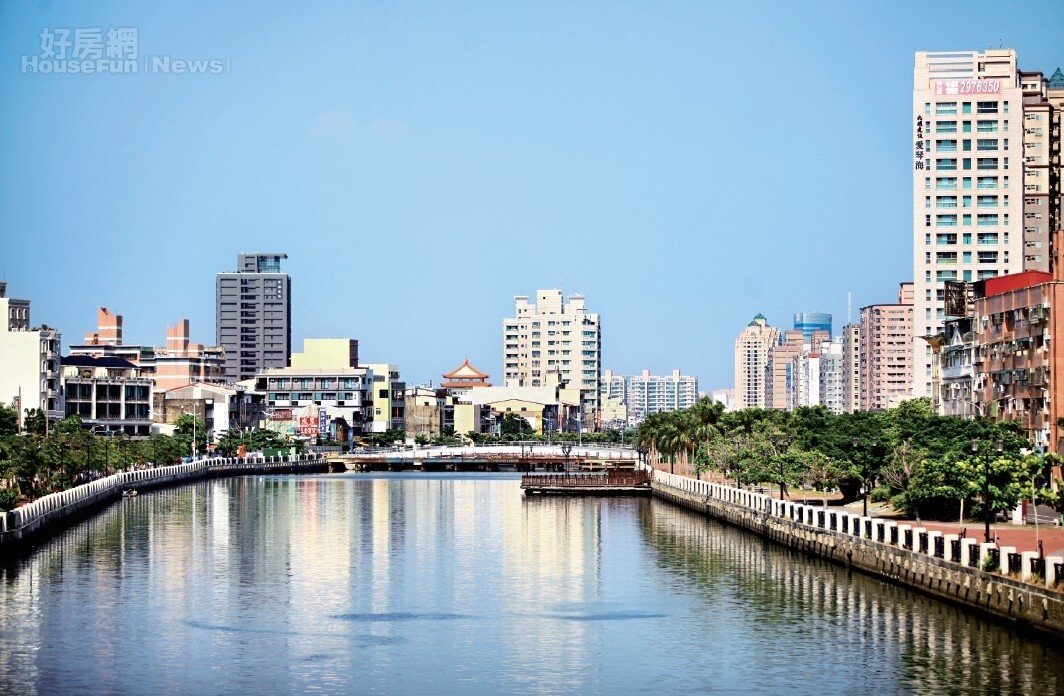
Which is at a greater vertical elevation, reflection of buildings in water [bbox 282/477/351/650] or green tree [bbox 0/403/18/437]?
green tree [bbox 0/403/18/437]

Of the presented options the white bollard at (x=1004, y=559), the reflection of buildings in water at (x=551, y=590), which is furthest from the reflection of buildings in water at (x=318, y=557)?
the white bollard at (x=1004, y=559)

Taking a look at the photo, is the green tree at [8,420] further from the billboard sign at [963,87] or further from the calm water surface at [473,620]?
the billboard sign at [963,87]

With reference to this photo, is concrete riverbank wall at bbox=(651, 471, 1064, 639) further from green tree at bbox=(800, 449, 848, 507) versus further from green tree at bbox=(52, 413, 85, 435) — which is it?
green tree at bbox=(52, 413, 85, 435)

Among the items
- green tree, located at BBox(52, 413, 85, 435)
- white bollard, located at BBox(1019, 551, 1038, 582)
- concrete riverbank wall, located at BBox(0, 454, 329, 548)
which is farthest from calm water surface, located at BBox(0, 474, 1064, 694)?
green tree, located at BBox(52, 413, 85, 435)

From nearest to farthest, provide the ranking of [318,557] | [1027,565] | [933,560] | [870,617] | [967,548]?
1. [1027,565]
2. [967,548]
3. [870,617]
4. [933,560]
5. [318,557]

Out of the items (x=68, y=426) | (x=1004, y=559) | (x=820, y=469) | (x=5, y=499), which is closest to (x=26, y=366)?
(x=68, y=426)

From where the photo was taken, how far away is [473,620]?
59.3 meters

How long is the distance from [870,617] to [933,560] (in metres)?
3.91

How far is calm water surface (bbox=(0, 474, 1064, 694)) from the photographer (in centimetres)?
4753

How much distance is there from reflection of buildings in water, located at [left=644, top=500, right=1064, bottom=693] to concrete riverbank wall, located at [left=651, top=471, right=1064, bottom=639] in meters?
0.61

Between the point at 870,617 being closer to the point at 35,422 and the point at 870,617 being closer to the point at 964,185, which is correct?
the point at 964,185

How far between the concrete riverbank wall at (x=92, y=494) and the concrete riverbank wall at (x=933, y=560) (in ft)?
128

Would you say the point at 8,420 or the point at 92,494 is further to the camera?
the point at 8,420

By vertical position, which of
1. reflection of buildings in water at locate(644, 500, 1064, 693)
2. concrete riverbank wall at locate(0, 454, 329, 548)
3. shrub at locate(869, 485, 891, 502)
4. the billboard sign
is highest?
the billboard sign
